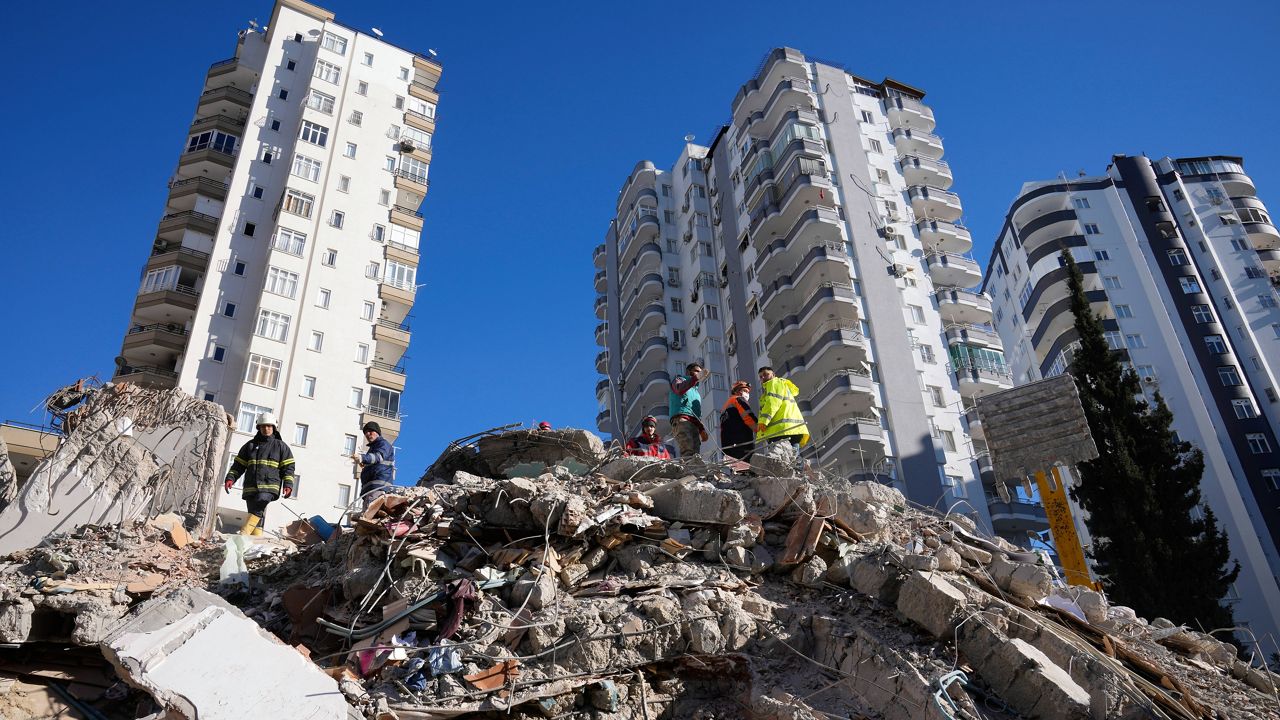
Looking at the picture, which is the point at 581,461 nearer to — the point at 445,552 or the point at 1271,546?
the point at 445,552

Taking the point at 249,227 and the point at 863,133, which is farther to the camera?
the point at 863,133

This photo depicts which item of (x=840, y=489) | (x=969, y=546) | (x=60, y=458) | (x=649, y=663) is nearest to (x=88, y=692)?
(x=649, y=663)

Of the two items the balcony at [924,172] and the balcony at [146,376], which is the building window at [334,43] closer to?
the balcony at [146,376]

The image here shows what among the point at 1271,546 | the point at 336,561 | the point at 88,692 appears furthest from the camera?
the point at 1271,546

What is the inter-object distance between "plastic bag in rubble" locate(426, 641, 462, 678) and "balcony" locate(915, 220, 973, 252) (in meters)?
43.4

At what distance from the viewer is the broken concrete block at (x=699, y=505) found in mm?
8219

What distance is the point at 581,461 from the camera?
11219mm

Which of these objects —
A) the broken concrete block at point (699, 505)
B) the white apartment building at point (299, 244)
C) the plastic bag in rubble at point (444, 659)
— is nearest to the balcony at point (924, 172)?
the white apartment building at point (299, 244)

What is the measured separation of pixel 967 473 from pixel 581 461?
31066mm

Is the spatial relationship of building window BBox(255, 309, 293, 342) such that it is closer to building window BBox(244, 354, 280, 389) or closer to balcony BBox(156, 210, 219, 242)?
building window BBox(244, 354, 280, 389)

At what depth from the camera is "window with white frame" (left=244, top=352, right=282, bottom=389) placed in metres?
34.7

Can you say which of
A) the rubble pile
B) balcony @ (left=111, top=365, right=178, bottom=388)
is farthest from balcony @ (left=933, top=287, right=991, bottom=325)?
the rubble pile

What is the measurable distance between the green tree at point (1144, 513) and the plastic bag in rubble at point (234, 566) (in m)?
17.5

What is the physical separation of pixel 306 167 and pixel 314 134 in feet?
6.26
